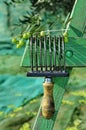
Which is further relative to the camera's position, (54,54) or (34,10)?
(34,10)

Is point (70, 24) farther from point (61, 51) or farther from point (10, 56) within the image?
point (10, 56)

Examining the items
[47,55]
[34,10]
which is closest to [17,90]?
[34,10]

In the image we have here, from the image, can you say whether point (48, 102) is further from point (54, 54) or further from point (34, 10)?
point (34, 10)

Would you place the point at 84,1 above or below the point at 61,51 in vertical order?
above

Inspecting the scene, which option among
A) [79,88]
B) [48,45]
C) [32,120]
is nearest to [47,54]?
[48,45]

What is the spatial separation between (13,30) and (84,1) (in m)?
3.16

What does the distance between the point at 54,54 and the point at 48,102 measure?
1.05 ft

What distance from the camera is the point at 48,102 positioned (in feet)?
9.89

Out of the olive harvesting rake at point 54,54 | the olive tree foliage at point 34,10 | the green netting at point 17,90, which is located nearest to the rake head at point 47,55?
the olive harvesting rake at point 54,54

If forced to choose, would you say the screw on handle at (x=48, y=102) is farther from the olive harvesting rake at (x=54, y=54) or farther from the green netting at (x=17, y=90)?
the green netting at (x=17, y=90)

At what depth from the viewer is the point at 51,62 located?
119 inches

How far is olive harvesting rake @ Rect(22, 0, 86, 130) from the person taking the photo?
302cm

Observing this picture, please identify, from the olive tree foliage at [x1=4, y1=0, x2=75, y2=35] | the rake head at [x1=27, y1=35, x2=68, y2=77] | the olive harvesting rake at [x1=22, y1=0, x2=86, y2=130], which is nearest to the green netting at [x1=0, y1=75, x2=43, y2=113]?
the olive tree foliage at [x1=4, y1=0, x2=75, y2=35]

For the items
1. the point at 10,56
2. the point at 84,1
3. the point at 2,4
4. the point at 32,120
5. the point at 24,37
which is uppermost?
the point at 84,1
